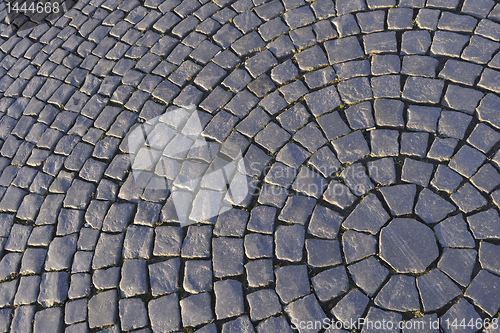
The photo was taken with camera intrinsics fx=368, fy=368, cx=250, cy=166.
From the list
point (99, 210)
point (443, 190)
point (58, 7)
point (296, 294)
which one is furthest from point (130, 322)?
point (58, 7)

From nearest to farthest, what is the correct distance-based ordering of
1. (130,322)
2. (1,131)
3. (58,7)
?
(130,322) → (1,131) → (58,7)

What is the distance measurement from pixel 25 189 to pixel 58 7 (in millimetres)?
3028

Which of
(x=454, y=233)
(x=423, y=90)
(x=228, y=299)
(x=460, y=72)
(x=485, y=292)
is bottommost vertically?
(x=228, y=299)

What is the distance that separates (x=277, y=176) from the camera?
10.7ft

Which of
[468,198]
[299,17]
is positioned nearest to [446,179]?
[468,198]

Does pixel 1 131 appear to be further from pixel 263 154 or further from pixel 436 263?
pixel 436 263

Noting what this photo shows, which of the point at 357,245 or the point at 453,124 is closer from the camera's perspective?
the point at 357,245

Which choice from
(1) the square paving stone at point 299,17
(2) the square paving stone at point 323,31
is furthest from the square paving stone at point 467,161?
(1) the square paving stone at point 299,17

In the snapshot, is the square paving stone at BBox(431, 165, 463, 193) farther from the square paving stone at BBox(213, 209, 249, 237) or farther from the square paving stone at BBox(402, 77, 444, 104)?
the square paving stone at BBox(213, 209, 249, 237)

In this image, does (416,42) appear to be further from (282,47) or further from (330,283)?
(330,283)

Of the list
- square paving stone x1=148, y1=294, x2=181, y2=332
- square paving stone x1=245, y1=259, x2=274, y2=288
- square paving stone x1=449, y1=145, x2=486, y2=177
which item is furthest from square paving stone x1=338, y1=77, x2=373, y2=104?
square paving stone x1=148, y1=294, x2=181, y2=332

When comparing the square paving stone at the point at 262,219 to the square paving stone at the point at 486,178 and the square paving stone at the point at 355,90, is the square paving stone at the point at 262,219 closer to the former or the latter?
the square paving stone at the point at 355,90

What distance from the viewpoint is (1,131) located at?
426 centimetres

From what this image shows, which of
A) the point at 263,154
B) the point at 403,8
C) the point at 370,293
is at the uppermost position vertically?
the point at 403,8
